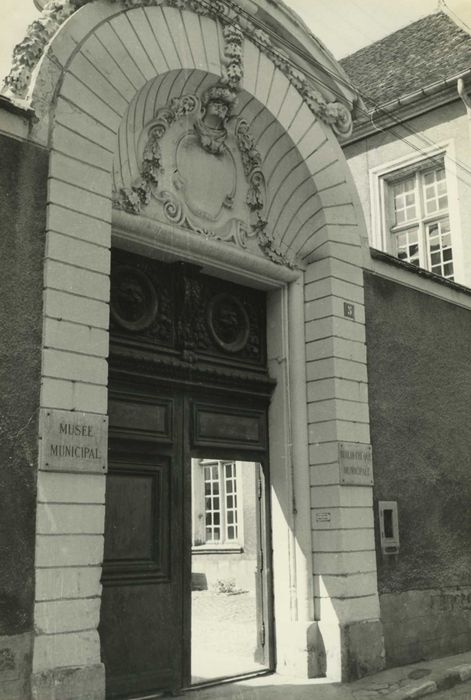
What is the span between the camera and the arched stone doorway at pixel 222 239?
5906 mm

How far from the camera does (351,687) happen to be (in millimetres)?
7270

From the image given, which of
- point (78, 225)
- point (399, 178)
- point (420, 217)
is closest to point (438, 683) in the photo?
point (78, 225)

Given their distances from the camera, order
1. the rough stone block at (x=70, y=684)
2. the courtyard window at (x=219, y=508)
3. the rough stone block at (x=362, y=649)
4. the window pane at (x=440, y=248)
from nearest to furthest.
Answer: the rough stone block at (x=70, y=684), the rough stone block at (x=362, y=649), the window pane at (x=440, y=248), the courtyard window at (x=219, y=508)

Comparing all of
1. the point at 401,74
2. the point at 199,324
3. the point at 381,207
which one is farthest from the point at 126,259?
the point at 401,74

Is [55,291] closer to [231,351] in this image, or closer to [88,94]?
[88,94]

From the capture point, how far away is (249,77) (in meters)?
7.92

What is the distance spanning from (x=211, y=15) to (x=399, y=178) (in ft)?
23.8

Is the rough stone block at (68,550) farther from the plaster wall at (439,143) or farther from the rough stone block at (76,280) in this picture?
the plaster wall at (439,143)

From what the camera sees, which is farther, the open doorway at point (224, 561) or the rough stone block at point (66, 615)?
the open doorway at point (224, 561)

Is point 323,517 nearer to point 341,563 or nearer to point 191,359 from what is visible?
point 341,563

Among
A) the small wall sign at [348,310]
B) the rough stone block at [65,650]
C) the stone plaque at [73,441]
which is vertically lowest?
the rough stone block at [65,650]

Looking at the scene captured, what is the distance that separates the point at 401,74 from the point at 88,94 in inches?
391

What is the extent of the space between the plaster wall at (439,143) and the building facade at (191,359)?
3289 mm

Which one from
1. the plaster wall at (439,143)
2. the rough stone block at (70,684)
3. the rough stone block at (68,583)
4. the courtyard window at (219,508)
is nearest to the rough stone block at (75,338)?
the rough stone block at (68,583)
